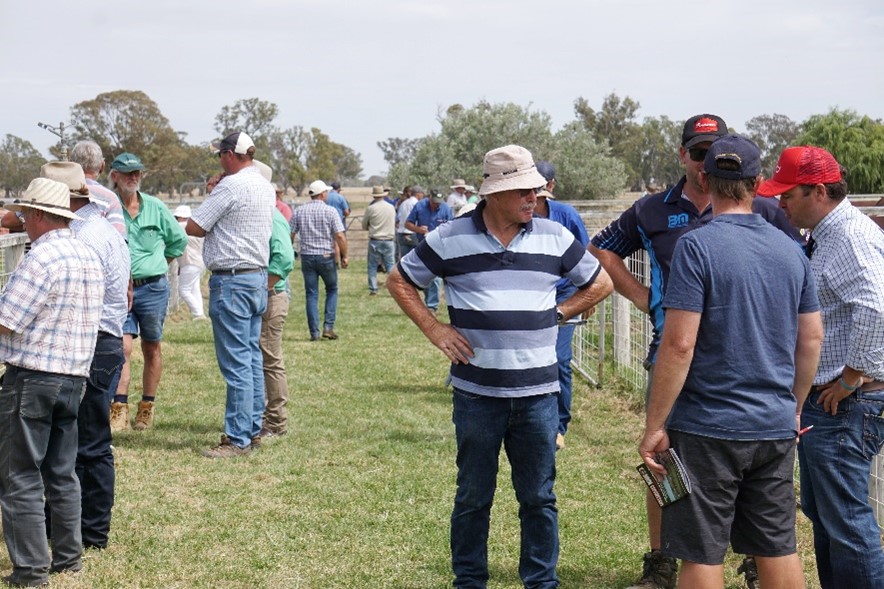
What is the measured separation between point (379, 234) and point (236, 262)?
41.2ft

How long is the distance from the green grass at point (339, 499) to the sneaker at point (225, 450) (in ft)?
0.42

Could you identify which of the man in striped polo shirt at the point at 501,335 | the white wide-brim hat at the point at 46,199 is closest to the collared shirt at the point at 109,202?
the white wide-brim hat at the point at 46,199

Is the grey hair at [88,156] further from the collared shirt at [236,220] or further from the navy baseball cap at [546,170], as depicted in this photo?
the navy baseball cap at [546,170]

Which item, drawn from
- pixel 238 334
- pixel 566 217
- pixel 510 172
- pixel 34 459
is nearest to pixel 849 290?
pixel 510 172

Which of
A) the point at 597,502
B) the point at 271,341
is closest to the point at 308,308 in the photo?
the point at 271,341

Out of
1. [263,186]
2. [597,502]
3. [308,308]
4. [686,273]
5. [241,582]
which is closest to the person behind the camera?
[686,273]

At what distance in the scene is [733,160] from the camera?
374 centimetres

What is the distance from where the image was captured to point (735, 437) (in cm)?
371

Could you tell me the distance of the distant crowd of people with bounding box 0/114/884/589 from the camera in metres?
3.74

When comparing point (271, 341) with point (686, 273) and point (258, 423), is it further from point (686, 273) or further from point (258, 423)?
point (686, 273)

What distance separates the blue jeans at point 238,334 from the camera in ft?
26.1

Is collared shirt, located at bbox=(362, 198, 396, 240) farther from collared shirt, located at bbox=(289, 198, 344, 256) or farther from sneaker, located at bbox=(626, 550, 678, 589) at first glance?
sneaker, located at bbox=(626, 550, 678, 589)

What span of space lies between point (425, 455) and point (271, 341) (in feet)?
5.58

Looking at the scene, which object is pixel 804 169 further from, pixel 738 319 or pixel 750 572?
pixel 750 572
